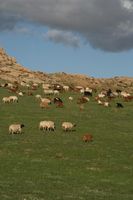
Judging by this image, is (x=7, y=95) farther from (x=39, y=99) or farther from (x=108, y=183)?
(x=108, y=183)

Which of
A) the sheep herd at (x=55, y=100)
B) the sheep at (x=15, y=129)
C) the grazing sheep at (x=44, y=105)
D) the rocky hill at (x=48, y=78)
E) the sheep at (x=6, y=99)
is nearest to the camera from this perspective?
the sheep at (x=15, y=129)

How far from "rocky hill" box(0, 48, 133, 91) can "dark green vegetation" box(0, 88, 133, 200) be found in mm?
35261

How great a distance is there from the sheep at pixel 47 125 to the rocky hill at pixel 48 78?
1692 inches

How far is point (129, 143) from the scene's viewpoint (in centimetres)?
4806

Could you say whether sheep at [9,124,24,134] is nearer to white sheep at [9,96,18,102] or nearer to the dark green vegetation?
the dark green vegetation

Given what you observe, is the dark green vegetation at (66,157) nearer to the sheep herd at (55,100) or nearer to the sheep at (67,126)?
the sheep at (67,126)

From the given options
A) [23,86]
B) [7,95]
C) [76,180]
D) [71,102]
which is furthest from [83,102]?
[76,180]

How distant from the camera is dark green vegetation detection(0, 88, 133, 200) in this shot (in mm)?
30369

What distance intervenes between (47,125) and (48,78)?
55725 mm

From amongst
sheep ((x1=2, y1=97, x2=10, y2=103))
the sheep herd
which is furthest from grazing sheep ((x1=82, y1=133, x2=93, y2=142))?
sheep ((x1=2, y1=97, x2=10, y2=103))

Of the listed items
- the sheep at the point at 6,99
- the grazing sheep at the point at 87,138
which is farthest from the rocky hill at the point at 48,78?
the grazing sheep at the point at 87,138

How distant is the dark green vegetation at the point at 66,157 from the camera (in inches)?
1196

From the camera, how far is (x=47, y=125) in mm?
52281

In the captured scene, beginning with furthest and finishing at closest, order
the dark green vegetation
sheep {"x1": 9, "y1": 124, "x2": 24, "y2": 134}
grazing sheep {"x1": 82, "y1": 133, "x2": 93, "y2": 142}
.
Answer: sheep {"x1": 9, "y1": 124, "x2": 24, "y2": 134}, grazing sheep {"x1": 82, "y1": 133, "x2": 93, "y2": 142}, the dark green vegetation
